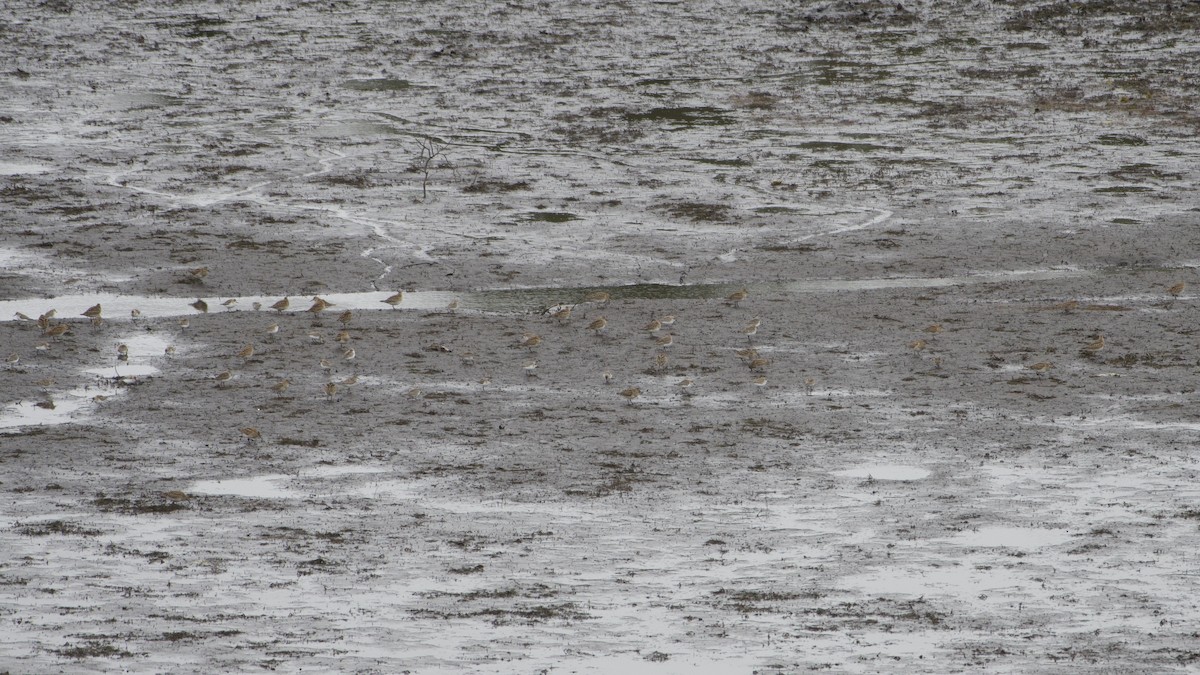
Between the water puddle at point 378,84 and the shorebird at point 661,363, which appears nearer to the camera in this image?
the shorebird at point 661,363

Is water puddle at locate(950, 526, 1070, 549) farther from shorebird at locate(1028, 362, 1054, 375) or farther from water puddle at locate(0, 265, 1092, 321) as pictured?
water puddle at locate(0, 265, 1092, 321)

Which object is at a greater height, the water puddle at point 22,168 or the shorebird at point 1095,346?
the water puddle at point 22,168

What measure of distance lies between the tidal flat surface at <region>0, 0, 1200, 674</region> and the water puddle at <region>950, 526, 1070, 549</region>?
0.10 feet

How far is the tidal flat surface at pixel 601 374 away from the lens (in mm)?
6797

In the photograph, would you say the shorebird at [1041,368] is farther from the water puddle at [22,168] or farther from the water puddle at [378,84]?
the water puddle at [378,84]

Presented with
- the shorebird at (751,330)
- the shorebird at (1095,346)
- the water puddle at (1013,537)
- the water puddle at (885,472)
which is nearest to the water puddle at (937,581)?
the water puddle at (1013,537)

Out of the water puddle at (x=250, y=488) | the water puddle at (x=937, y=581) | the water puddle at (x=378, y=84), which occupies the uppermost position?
the water puddle at (x=378, y=84)

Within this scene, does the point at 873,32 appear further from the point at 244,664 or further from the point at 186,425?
the point at 244,664

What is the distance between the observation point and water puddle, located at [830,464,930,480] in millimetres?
Answer: 8719

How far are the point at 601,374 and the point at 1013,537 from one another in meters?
3.66

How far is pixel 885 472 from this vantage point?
8812 mm

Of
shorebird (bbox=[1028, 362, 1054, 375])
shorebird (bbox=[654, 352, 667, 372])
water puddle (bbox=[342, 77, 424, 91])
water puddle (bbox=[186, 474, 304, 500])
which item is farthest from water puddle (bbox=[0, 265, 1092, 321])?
water puddle (bbox=[342, 77, 424, 91])

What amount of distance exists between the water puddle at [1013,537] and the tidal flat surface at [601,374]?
0.03 metres

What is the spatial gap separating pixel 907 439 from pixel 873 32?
18.5 meters
